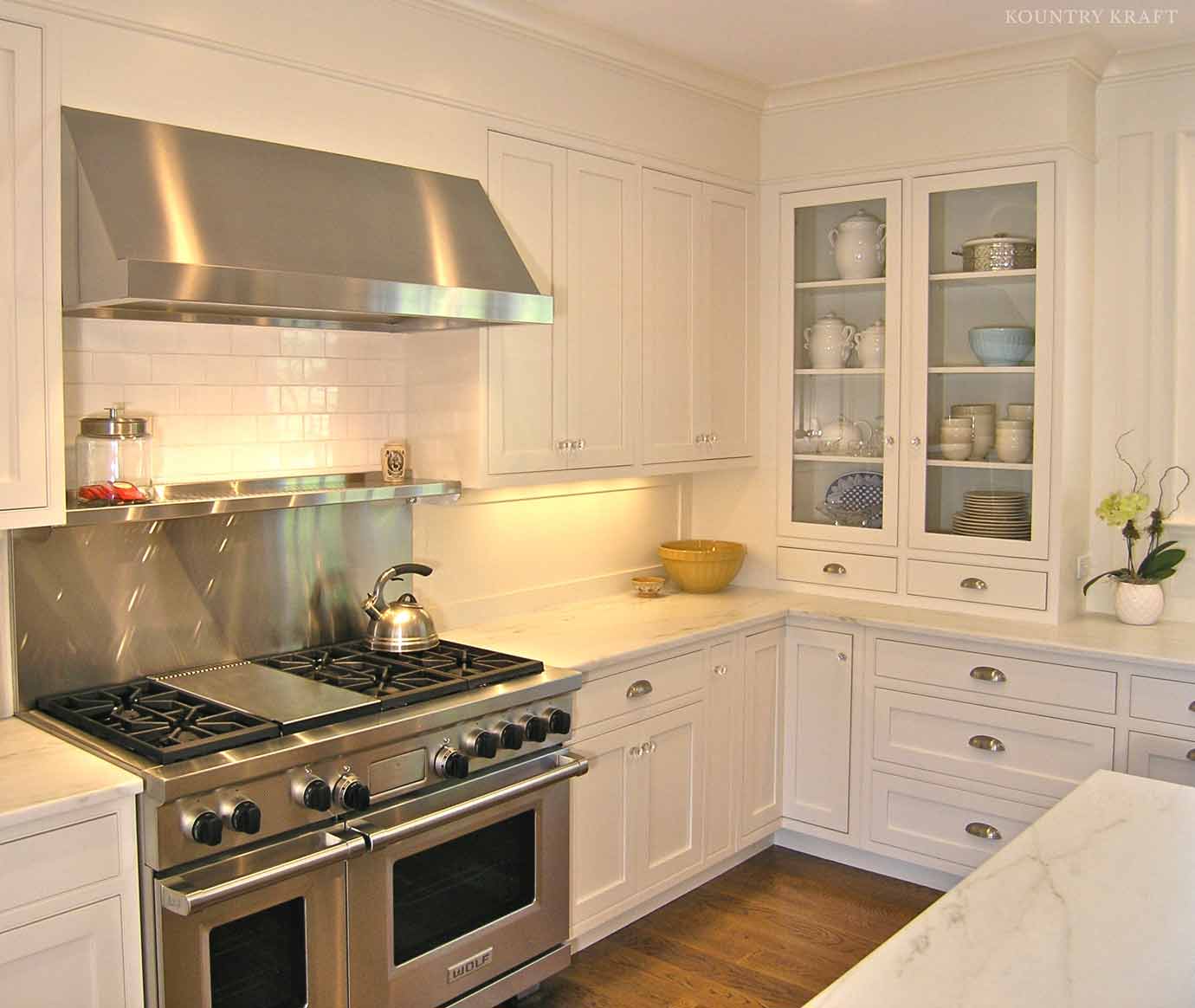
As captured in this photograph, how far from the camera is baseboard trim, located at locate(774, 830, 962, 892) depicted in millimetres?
3914

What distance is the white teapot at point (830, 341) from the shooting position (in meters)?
4.24

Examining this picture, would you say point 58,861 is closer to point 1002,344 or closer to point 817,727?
point 817,727

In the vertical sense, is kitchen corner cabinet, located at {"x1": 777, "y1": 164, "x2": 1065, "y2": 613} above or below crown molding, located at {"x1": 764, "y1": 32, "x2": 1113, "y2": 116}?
below

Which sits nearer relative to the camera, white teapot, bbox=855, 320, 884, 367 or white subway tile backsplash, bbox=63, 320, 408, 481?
white subway tile backsplash, bbox=63, 320, 408, 481

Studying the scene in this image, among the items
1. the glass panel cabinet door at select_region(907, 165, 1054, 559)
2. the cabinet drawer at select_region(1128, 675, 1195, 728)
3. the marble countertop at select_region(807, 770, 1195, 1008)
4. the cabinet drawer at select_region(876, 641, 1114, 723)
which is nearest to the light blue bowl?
the glass panel cabinet door at select_region(907, 165, 1054, 559)

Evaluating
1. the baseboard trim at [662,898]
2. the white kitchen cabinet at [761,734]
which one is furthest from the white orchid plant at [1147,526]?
the baseboard trim at [662,898]

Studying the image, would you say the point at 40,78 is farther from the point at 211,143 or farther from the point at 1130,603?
the point at 1130,603

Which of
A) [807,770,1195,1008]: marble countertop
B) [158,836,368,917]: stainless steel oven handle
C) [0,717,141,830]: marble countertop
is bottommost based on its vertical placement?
[158,836,368,917]: stainless steel oven handle

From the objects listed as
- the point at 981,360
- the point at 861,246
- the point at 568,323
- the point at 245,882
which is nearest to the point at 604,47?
the point at 568,323

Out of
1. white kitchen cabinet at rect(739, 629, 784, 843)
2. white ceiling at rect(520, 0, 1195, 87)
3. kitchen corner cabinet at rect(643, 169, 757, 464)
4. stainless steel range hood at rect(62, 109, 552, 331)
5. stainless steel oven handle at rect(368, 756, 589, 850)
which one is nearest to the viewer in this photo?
stainless steel range hood at rect(62, 109, 552, 331)

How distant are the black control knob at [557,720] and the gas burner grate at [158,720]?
32.0 inches

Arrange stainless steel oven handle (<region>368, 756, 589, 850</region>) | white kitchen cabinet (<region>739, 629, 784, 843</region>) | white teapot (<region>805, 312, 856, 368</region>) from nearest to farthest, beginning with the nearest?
1. stainless steel oven handle (<region>368, 756, 589, 850</region>)
2. white kitchen cabinet (<region>739, 629, 784, 843</region>)
3. white teapot (<region>805, 312, 856, 368</region>)

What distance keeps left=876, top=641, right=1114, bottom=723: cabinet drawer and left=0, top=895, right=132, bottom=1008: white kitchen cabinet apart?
100 inches

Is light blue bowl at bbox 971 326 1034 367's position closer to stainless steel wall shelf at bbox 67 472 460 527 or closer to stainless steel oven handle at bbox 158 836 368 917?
stainless steel wall shelf at bbox 67 472 460 527
